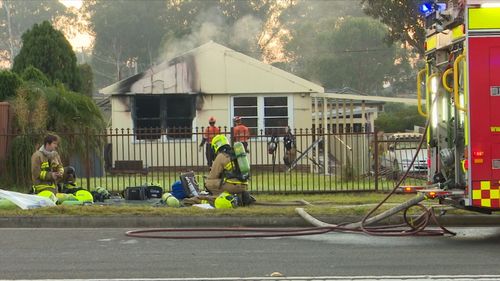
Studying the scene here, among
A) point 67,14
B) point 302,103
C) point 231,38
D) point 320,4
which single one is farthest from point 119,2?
point 302,103

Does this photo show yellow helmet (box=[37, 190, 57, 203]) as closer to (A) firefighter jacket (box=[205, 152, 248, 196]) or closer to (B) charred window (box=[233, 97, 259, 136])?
(A) firefighter jacket (box=[205, 152, 248, 196])

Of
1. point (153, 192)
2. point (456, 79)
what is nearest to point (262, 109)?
point (153, 192)

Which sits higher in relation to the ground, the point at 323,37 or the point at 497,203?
the point at 323,37

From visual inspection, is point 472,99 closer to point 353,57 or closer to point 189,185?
point 189,185

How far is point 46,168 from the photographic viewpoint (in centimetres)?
1215

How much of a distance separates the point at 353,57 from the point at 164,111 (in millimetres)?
49717

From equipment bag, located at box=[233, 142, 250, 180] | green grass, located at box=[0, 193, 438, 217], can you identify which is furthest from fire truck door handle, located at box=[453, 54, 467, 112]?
equipment bag, located at box=[233, 142, 250, 180]

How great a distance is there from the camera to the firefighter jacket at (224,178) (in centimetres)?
1186

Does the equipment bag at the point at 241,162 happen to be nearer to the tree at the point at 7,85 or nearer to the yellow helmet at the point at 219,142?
the yellow helmet at the point at 219,142

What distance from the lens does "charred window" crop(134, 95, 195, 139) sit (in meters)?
22.1

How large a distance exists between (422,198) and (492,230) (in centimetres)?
192

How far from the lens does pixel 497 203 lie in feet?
A: 27.9

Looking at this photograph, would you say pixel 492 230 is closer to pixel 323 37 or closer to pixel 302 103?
pixel 302 103

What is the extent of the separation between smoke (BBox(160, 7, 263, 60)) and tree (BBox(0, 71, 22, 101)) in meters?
51.5
